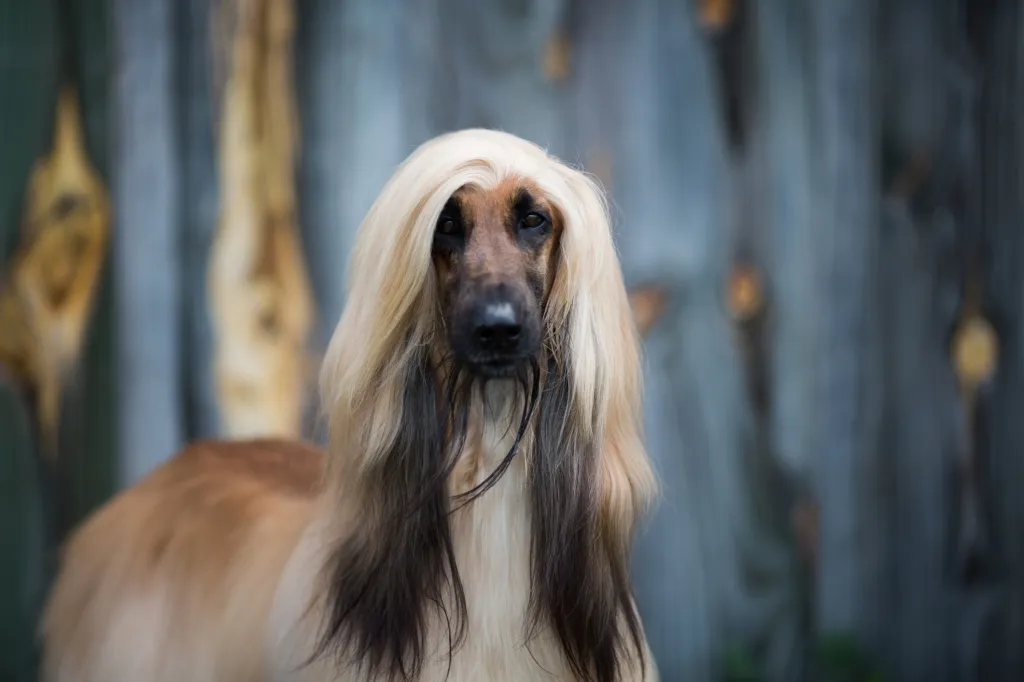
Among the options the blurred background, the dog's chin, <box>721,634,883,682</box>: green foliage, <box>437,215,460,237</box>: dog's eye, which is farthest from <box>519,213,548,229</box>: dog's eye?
<box>721,634,883,682</box>: green foliage

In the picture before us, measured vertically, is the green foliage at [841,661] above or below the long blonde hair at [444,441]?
below

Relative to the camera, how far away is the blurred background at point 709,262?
2797 millimetres

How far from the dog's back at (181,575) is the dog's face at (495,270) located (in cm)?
53

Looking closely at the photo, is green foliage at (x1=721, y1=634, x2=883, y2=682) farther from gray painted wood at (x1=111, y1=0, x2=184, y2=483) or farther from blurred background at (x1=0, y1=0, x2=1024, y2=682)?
gray painted wood at (x1=111, y1=0, x2=184, y2=483)

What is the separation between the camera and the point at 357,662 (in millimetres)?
1639

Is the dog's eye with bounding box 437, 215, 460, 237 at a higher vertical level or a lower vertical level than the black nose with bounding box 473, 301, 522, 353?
higher

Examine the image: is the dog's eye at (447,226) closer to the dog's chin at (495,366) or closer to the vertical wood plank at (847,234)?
the dog's chin at (495,366)

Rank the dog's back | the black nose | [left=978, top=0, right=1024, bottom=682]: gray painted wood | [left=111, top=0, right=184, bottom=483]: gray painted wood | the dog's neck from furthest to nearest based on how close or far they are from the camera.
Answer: [left=978, top=0, right=1024, bottom=682]: gray painted wood < [left=111, top=0, right=184, bottom=483]: gray painted wood < the dog's back < the dog's neck < the black nose

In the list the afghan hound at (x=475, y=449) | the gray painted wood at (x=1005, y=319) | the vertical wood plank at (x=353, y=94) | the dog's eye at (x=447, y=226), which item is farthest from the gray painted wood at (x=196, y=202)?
the gray painted wood at (x=1005, y=319)

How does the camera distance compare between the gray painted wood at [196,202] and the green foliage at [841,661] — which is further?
the green foliage at [841,661]

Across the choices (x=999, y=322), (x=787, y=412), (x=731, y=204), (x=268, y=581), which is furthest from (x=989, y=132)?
(x=268, y=581)

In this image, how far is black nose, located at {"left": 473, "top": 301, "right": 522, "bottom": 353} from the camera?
1555 millimetres

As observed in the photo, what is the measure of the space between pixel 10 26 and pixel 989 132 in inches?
102

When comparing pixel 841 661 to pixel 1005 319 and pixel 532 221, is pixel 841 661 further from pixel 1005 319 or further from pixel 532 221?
pixel 532 221
